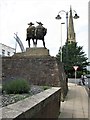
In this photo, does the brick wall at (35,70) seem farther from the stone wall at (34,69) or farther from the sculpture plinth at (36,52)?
the sculpture plinth at (36,52)

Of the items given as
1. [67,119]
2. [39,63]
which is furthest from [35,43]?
[67,119]

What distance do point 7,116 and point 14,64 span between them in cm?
1773

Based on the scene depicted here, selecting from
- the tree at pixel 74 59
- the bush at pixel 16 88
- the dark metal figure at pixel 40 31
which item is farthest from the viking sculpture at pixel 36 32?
the tree at pixel 74 59

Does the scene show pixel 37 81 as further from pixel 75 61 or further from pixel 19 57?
pixel 75 61

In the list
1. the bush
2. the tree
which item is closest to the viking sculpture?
the bush

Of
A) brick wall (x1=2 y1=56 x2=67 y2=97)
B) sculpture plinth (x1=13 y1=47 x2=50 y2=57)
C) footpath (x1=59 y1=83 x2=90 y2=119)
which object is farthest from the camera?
sculpture plinth (x1=13 y1=47 x2=50 y2=57)

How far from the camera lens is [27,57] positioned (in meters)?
21.1

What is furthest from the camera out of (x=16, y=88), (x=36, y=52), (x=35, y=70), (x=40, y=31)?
(x=36, y=52)

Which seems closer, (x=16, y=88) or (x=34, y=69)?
(x=16, y=88)

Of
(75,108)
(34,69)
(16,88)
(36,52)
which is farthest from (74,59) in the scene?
(16,88)

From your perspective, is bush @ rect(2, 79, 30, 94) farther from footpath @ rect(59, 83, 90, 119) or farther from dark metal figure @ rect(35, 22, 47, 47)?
dark metal figure @ rect(35, 22, 47, 47)

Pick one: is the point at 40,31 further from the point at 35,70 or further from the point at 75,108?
the point at 75,108

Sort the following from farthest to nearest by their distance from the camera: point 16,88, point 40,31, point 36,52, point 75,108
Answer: point 36,52 → point 40,31 → point 75,108 → point 16,88

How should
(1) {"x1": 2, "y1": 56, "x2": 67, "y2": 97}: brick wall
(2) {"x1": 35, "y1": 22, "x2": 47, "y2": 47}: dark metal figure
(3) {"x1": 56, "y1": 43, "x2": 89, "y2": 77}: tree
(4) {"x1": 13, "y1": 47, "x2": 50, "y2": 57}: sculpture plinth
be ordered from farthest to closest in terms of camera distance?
(3) {"x1": 56, "y1": 43, "x2": 89, "y2": 77}: tree
(4) {"x1": 13, "y1": 47, "x2": 50, "y2": 57}: sculpture plinth
(2) {"x1": 35, "y1": 22, "x2": 47, "y2": 47}: dark metal figure
(1) {"x1": 2, "y1": 56, "x2": 67, "y2": 97}: brick wall
